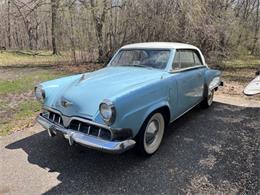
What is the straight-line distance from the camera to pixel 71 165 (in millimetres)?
3309

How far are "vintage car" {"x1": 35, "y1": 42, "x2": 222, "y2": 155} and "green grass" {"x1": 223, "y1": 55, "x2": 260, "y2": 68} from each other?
9.15m

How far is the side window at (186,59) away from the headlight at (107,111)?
76.3 inches

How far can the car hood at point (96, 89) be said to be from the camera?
3.11 metres

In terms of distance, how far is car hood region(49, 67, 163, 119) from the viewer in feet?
10.2

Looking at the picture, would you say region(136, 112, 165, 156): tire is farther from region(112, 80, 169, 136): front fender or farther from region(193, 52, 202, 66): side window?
region(193, 52, 202, 66): side window

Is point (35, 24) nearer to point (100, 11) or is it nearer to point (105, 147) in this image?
point (100, 11)

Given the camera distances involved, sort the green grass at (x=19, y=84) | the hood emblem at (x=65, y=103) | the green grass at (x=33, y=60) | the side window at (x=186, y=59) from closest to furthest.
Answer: the hood emblem at (x=65, y=103)
the side window at (x=186, y=59)
the green grass at (x=19, y=84)
the green grass at (x=33, y=60)

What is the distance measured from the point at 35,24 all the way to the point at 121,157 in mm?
20951

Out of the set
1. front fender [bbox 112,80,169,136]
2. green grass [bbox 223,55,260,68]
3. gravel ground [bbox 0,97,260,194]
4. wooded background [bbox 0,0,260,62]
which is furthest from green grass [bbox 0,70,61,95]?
green grass [bbox 223,55,260,68]

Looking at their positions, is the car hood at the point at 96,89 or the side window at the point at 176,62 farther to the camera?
the side window at the point at 176,62

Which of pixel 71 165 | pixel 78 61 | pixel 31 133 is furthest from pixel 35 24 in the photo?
pixel 71 165

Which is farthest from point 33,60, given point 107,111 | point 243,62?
point 107,111

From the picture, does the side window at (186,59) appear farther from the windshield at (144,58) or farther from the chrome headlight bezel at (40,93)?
the chrome headlight bezel at (40,93)

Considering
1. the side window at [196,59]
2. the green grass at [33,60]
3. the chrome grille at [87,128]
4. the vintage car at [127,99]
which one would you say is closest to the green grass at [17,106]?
the vintage car at [127,99]
